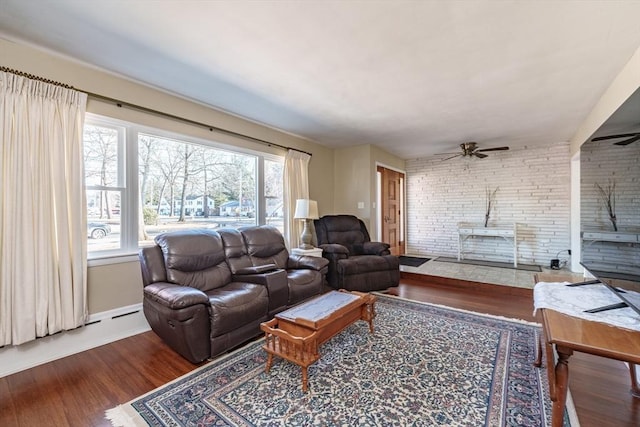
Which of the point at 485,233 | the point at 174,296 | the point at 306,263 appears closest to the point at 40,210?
the point at 174,296

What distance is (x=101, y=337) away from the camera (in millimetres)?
2404

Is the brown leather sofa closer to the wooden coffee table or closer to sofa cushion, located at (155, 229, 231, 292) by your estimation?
sofa cushion, located at (155, 229, 231, 292)

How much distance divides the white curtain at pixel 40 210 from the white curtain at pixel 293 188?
2.47 m

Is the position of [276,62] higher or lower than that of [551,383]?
higher

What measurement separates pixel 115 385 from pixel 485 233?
19.7 ft

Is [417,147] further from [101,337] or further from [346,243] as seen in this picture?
[101,337]

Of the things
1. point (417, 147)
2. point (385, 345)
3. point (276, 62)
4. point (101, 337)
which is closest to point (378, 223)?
point (417, 147)

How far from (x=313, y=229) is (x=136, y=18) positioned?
332 cm

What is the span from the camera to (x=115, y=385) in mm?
1812

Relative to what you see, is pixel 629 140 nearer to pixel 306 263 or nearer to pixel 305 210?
pixel 306 263

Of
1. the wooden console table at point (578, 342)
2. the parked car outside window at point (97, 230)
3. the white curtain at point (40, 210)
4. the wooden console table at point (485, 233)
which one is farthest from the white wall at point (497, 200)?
the white curtain at point (40, 210)

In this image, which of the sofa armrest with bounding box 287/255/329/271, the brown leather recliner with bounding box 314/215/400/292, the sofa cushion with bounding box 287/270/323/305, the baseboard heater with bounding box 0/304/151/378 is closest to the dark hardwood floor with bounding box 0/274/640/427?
the baseboard heater with bounding box 0/304/151/378

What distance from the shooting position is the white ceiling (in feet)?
5.43

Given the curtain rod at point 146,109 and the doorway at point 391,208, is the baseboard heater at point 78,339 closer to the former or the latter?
the curtain rod at point 146,109
